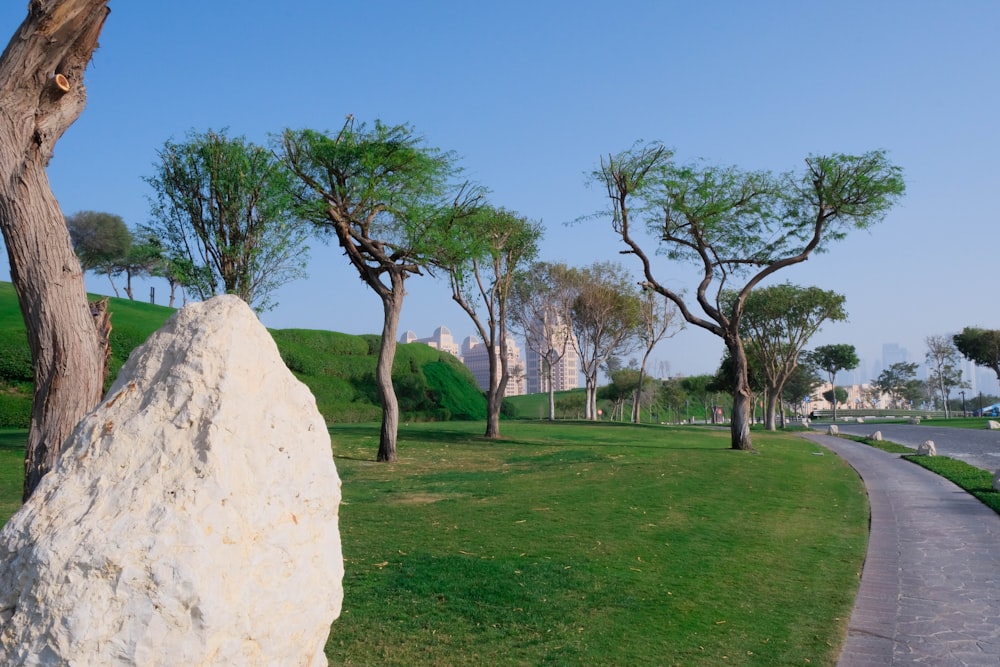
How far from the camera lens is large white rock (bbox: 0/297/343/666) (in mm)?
3100

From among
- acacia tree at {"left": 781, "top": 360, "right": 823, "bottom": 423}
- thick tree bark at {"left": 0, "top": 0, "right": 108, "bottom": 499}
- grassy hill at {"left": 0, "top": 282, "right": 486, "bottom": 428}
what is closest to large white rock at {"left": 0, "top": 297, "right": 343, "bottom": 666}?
thick tree bark at {"left": 0, "top": 0, "right": 108, "bottom": 499}

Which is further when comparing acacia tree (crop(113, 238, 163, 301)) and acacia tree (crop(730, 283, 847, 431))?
acacia tree (crop(113, 238, 163, 301))

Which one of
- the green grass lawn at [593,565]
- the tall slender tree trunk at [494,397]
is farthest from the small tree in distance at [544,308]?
the green grass lawn at [593,565]

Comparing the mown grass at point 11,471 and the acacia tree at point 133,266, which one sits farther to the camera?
the acacia tree at point 133,266

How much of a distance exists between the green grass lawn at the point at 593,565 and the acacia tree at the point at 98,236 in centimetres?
3689

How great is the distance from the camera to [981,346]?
53.6 m

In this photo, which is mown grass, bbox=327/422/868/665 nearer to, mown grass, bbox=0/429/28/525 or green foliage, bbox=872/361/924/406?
mown grass, bbox=0/429/28/525

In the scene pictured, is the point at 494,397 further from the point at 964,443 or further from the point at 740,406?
the point at 964,443

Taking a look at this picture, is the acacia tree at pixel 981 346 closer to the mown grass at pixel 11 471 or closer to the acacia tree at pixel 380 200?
the acacia tree at pixel 380 200

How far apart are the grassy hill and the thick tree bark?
21.0 meters

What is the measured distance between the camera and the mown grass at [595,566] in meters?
6.05

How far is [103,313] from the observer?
50.2 feet

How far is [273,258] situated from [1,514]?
15268 millimetres

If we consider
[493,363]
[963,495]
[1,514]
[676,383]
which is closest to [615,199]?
[493,363]
